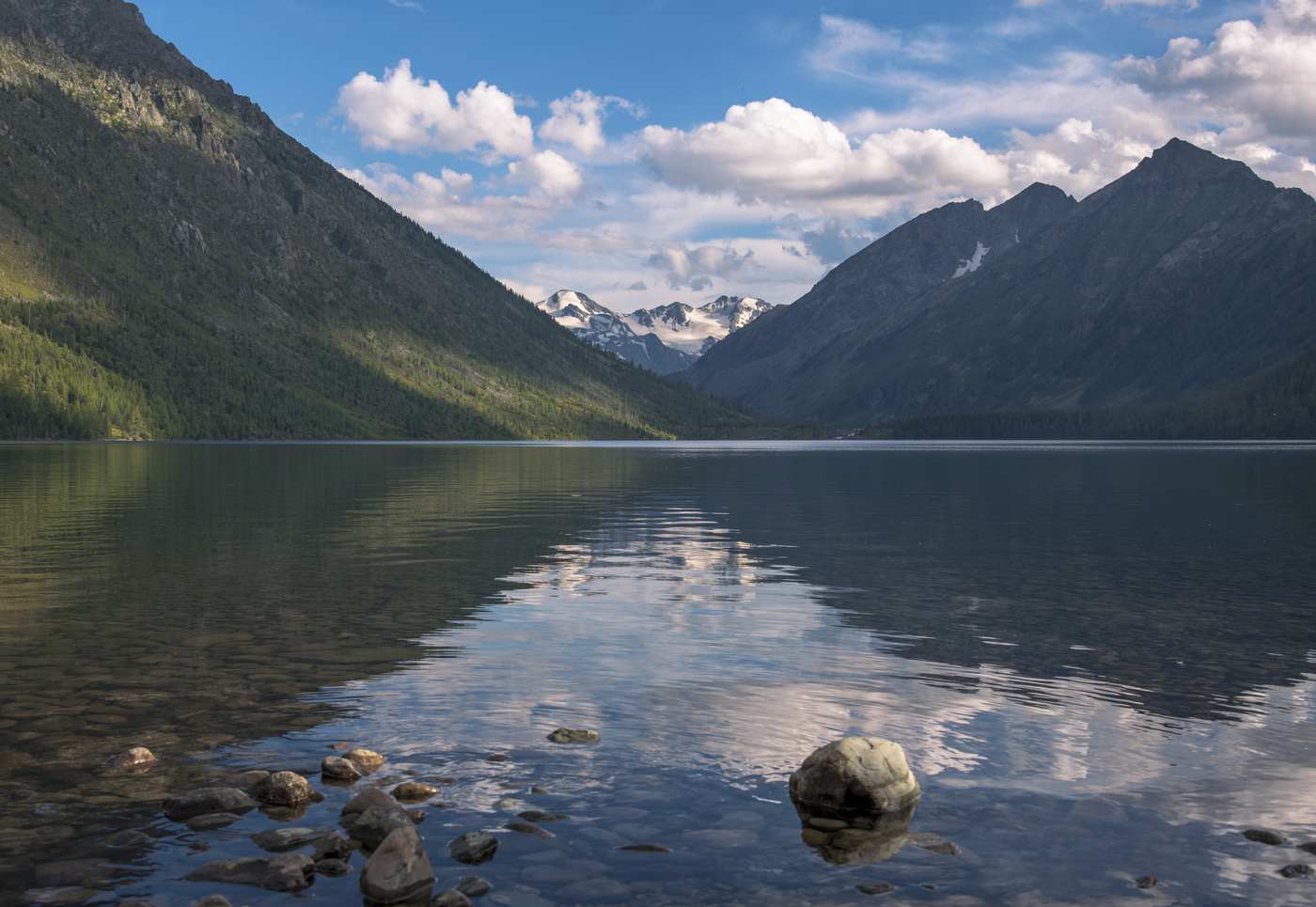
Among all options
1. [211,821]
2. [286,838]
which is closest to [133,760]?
[211,821]

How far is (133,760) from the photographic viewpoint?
1608cm

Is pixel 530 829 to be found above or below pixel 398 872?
below

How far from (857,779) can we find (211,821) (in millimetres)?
9845

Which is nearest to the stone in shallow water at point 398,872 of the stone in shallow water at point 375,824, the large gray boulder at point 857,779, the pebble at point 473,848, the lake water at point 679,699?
the lake water at point 679,699

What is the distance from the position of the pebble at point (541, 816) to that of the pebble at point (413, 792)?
1.65 m

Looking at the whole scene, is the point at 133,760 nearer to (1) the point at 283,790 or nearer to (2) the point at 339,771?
(1) the point at 283,790

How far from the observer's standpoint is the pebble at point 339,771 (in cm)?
1580

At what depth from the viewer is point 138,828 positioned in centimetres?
1354

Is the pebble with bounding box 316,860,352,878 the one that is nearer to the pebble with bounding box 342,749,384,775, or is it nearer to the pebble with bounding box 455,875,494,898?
the pebble with bounding box 455,875,494,898

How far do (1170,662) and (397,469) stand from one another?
122 meters

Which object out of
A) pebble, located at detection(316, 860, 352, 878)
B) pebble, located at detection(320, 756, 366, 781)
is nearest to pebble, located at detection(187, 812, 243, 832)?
pebble, located at detection(320, 756, 366, 781)

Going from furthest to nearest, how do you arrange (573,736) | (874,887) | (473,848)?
1. (573,736)
2. (473,848)
3. (874,887)

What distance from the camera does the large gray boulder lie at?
48.4ft

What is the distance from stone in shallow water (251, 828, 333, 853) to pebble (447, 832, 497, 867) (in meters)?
1.84
